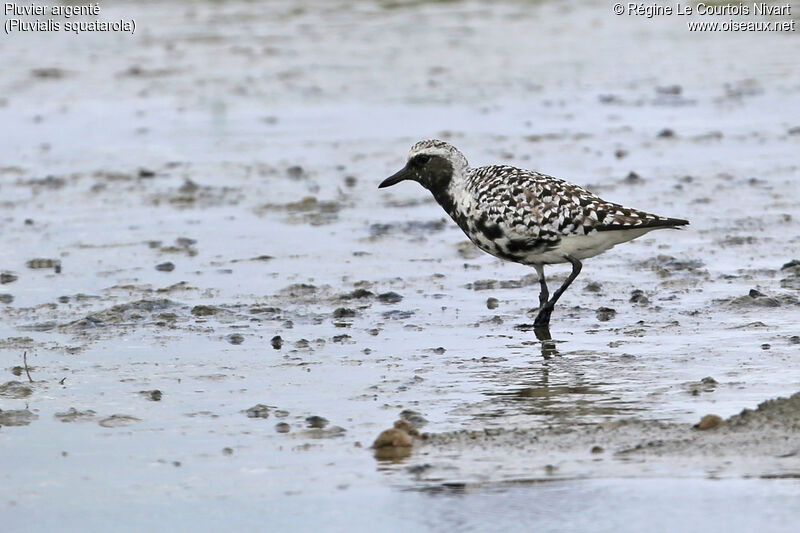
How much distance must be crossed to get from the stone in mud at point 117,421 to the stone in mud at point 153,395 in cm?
35

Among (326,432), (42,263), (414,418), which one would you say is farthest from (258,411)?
(42,263)

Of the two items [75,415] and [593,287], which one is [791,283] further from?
[75,415]

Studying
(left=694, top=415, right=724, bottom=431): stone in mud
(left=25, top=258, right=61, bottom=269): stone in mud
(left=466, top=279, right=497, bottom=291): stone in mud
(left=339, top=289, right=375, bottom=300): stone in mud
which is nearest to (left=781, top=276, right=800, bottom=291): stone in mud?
(left=466, top=279, right=497, bottom=291): stone in mud

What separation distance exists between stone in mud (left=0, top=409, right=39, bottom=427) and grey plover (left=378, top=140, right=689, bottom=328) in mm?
3437

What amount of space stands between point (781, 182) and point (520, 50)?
34.8 ft

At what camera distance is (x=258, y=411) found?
25.3 ft

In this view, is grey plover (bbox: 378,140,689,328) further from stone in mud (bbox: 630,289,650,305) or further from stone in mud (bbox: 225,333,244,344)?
stone in mud (bbox: 225,333,244,344)

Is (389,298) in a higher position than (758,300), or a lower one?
higher

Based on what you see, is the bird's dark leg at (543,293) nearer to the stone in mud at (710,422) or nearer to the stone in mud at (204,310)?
the stone in mud at (204,310)

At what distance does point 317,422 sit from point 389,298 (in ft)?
10.3

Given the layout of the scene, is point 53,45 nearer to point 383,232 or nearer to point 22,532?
point 383,232

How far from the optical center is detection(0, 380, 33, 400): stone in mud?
816 cm

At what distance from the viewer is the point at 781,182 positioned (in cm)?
1389

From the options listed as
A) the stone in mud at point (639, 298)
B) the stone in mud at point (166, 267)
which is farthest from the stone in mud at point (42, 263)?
the stone in mud at point (639, 298)
